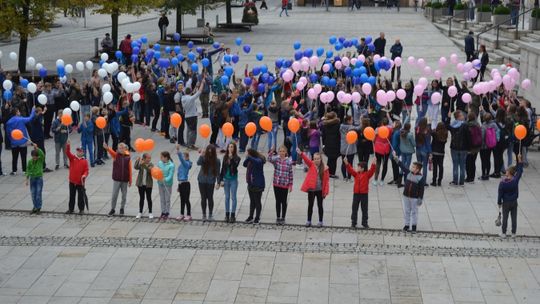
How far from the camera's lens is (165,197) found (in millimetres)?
15352

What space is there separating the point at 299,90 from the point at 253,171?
20.1 feet

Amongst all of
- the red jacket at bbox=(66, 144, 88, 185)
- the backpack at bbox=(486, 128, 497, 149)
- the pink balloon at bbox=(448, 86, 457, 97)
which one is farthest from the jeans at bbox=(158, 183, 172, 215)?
the pink balloon at bbox=(448, 86, 457, 97)

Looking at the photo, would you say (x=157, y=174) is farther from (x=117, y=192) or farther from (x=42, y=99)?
(x=42, y=99)

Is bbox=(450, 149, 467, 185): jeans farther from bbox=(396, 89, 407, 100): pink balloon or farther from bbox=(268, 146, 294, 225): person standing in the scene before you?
bbox=(268, 146, 294, 225): person standing

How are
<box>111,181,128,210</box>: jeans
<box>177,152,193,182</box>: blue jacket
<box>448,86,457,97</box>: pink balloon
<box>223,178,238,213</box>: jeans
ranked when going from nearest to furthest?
<box>177,152,193,182</box>: blue jacket
<box>223,178,238,213</box>: jeans
<box>111,181,128,210</box>: jeans
<box>448,86,457,97</box>: pink balloon

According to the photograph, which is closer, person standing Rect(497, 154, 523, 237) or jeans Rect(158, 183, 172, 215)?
person standing Rect(497, 154, 523, 237)

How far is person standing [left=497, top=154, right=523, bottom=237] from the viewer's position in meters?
14.2

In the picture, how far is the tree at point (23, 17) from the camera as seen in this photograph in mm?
28391

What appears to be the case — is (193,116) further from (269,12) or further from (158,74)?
(269,12)

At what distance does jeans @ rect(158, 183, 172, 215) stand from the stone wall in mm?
12276

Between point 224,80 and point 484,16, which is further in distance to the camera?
point 484,16

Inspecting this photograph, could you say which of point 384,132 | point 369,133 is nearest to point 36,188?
point 369,133

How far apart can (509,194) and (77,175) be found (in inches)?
287

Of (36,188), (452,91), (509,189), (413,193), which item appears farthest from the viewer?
(452,91)
